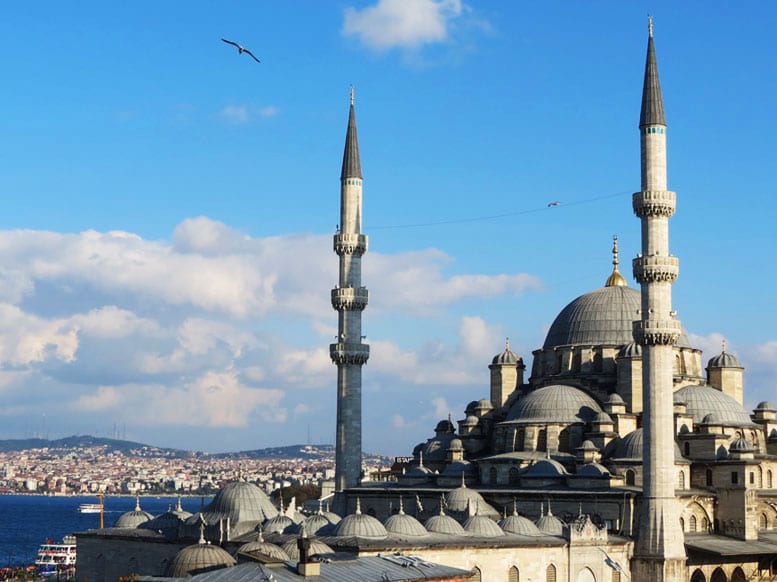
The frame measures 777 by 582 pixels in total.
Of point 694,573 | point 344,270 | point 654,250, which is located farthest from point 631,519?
point 344,270

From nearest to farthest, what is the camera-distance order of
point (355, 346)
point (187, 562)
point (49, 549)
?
point (187, 562) → point (355, 346) → point (49, 549)

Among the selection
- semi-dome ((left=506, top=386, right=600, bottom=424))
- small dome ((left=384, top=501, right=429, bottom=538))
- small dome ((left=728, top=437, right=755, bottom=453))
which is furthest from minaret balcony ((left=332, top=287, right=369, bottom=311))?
small dome ((left=728, top=437, right=755, bottom=453))

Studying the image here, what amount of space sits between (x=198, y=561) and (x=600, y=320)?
78.4 feet

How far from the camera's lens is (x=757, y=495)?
153 feet

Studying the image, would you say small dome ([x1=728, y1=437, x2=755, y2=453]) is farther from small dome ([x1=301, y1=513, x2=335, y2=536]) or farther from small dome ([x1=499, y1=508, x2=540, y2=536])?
small dome ([x1=301, y1=513, x2=335, y2=536])

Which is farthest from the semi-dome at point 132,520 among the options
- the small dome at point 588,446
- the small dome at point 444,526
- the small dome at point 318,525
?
the small dome at point 588,446

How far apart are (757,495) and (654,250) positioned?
395 inches

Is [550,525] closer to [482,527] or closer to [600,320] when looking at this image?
[482,527]

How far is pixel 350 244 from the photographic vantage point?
2087 inches

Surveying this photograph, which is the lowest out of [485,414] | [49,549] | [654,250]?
[49,549]

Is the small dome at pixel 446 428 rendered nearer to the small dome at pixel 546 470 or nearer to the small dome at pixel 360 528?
the small dome at pixel 546 470

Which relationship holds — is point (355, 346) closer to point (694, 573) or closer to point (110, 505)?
point (694, 573)

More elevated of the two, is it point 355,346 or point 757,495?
point 355,346

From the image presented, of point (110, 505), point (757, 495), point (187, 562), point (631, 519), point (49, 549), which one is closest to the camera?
point (187, 562)
